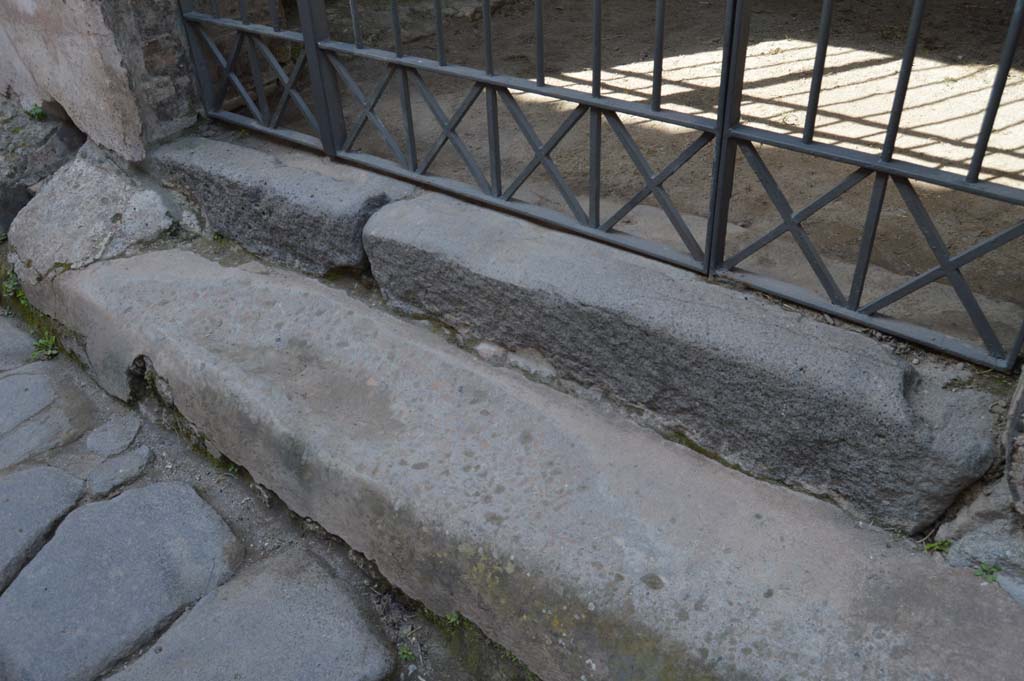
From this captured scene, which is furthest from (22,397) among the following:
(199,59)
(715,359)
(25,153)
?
(715,359)

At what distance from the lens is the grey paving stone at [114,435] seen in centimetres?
323

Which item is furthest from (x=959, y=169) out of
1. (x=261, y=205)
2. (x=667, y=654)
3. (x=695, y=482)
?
(x=261, y=205)

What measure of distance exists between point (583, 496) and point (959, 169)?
1978 millimetres

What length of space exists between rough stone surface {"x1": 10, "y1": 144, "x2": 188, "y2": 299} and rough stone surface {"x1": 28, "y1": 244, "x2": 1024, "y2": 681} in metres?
0.48

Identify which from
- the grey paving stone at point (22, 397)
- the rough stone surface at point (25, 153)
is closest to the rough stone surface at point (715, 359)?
the grey paving stone at point (22, 397)

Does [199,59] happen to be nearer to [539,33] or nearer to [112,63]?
[112,63]

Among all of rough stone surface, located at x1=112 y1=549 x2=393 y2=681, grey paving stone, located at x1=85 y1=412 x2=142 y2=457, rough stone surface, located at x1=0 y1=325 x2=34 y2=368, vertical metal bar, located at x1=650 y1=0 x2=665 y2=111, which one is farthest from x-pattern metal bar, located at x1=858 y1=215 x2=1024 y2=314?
rough stone surface, located at x1=0 y1=325 x2=34 y2=368

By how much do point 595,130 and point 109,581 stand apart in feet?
6.75

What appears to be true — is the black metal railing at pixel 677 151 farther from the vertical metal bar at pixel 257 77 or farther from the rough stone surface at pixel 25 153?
the rough stone surface at pixel 25 153

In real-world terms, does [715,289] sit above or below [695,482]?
above

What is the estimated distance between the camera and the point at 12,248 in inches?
153

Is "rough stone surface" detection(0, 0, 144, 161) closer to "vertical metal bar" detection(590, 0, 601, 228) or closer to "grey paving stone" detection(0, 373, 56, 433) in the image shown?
"grey paving stone" detection(0, 373, 56, 433)

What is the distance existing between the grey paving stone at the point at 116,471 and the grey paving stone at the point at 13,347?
0.86 meters

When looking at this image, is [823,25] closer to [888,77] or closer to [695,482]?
[695,482]
